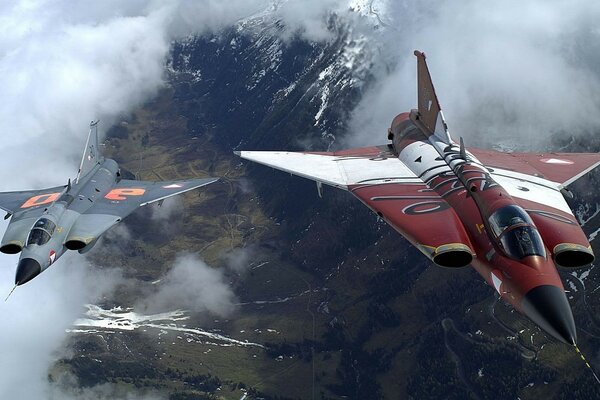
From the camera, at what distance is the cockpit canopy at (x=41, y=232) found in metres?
54.3

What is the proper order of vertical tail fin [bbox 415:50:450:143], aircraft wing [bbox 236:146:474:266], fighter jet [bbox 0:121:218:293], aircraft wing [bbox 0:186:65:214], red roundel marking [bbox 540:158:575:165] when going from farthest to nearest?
aircraft wing [bbox 0:186:65:214] → vertical tail fin [bbox 415:50:450:143] → red roundel marking [bbox 540:158:575:165] → fighter jet [bbox 0:121:218:293] → aircraft wing [bbox 236:146:474:266]

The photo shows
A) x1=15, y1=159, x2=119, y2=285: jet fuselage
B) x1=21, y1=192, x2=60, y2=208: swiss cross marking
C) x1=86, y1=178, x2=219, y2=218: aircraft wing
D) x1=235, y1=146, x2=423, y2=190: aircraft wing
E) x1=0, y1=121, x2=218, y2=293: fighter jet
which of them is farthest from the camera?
x1=21, y1=192, x2=60, y2=208: swiss cross marking

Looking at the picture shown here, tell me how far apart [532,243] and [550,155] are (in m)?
31.0

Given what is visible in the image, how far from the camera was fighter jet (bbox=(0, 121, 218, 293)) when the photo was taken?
54312 mm

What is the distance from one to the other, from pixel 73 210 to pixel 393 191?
33.3m

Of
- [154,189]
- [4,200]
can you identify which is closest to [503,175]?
[154,189]

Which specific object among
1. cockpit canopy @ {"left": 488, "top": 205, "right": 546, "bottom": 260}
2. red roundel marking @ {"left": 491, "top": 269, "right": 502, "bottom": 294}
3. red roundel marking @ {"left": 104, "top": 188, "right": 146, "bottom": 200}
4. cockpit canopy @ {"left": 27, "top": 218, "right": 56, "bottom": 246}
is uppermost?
cockpit canopy @ {"left": 488, "top": 205, "right": 546, "bottom": 260}

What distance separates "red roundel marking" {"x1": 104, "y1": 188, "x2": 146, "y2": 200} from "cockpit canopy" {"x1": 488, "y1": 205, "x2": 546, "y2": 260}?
4507 cm

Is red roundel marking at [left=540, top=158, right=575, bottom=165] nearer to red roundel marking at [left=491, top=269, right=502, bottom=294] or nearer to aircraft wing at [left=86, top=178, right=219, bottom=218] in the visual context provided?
red roundel marking at [left=491, top=269, right=502, bottom=294]

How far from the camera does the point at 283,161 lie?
221 feet

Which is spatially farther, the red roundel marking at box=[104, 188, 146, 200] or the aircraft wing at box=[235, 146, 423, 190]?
the red roundel marking at box=[104, 188, 146, 200]

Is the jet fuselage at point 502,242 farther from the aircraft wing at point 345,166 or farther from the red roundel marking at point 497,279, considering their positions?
the aircraft wing at point 345,166

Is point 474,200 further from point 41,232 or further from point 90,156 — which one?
point 90,156

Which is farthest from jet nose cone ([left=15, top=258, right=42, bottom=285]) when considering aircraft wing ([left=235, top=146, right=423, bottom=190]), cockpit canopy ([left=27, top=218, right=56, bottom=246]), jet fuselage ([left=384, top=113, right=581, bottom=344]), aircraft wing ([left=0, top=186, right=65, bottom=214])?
jet fuselage ([left=384, top=113, right=581, bottom=344])
